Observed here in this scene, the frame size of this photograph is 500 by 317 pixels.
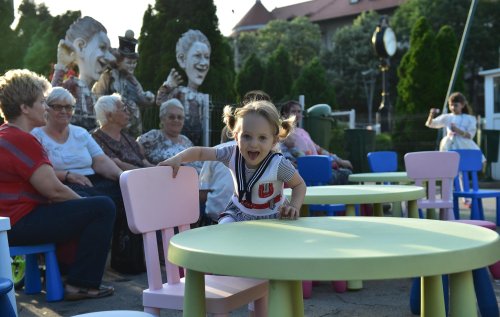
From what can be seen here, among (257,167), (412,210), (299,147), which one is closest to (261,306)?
(257,167)

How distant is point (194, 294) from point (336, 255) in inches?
23.0

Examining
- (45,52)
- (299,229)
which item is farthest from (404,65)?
(299,229)

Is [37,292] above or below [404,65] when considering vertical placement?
below

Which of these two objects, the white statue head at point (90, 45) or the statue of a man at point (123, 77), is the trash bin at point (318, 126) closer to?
the statue of a man at point (123, 77)

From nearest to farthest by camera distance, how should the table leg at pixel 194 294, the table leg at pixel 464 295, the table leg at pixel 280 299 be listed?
the table leg at pixel 280 299
the table leg at pixel 464 295
the table leg at pixel 194 294

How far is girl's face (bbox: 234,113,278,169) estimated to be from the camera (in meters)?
2.61

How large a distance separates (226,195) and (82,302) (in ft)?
5.11

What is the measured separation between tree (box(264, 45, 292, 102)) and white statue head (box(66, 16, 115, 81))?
27.6 metres

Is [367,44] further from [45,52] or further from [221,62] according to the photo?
[221,62]

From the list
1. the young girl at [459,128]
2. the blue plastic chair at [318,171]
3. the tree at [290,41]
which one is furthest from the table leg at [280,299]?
the tree at [290,41]

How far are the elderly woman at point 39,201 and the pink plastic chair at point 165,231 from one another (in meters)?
1.37

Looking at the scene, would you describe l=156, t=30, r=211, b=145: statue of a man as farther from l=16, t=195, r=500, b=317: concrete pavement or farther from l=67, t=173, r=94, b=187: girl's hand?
l=16, t=195, r=500, b=317: concrete pavement

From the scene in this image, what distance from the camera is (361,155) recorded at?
1006 centimetres

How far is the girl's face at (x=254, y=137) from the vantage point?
2609 mm
